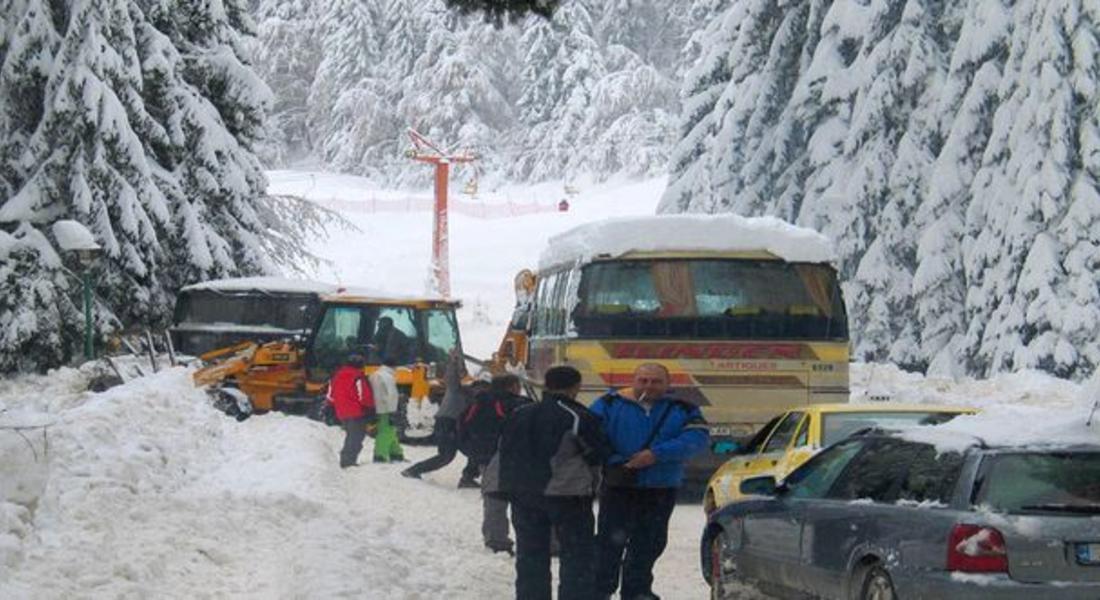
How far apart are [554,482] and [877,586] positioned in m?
2.13

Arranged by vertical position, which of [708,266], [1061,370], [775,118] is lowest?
[1061,370]

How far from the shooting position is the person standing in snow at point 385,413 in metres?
23.1

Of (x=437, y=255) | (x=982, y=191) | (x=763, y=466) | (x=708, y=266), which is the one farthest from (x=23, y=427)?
(x=437, y=255)

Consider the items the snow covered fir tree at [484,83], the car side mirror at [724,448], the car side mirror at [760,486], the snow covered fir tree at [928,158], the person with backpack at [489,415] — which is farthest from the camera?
the snow covered fir tree at [484,83]

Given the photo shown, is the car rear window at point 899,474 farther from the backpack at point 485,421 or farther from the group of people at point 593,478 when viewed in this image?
the backpack at point 485,421

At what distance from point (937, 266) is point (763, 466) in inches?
815

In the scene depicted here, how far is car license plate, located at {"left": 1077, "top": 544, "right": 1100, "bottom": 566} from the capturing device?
28.9 feet

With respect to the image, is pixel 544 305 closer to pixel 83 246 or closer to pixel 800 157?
pixel 83 246

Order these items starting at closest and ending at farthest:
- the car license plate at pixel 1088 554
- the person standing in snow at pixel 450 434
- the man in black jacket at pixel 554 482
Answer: the car license plate at pixel 1088 554, the man in black jacket at pixel 554 482, the person standing in snow at pixel 450 434

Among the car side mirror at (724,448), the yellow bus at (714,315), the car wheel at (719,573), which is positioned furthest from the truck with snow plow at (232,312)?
the car wheel at (719,573)

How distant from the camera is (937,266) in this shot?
3488 cm

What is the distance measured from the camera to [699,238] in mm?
19953

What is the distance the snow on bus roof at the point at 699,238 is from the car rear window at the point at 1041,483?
10.6 m

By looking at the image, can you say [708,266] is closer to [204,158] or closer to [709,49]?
[204,158]
